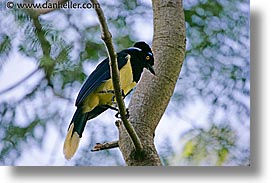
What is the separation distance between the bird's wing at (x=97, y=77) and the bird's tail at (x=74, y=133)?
0.13ft

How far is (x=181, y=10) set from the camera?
5.54 ft

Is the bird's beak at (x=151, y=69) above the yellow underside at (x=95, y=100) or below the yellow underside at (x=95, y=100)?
above

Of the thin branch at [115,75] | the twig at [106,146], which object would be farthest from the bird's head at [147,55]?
the twig at [106,146]

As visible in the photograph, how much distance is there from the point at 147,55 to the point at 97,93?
195mm

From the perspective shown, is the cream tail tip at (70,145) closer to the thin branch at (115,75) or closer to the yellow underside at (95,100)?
the yellow underside at (95,100)

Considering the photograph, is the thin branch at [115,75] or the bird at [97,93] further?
the bird at [97,93]

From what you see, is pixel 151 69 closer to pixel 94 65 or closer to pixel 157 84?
pixel 157 84

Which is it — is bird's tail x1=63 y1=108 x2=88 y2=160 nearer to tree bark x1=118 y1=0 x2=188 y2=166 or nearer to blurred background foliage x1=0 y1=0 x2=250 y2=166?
blurred background foliage x1=0 y1=0 x2=250 y2=166

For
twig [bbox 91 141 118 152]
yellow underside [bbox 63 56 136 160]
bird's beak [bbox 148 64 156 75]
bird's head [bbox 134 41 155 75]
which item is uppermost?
bird's head [bbox 134 41 155 75]

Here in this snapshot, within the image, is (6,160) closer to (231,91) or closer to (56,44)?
(56,44)

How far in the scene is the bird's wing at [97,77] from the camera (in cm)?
162

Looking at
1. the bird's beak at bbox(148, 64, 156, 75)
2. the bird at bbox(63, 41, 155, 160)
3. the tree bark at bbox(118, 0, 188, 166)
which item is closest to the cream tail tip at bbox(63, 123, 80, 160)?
the bird at bbox(63, 41, 155, 160)

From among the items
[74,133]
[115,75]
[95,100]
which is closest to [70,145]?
[74,133]

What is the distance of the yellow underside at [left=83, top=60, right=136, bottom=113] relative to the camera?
5.29 feet
